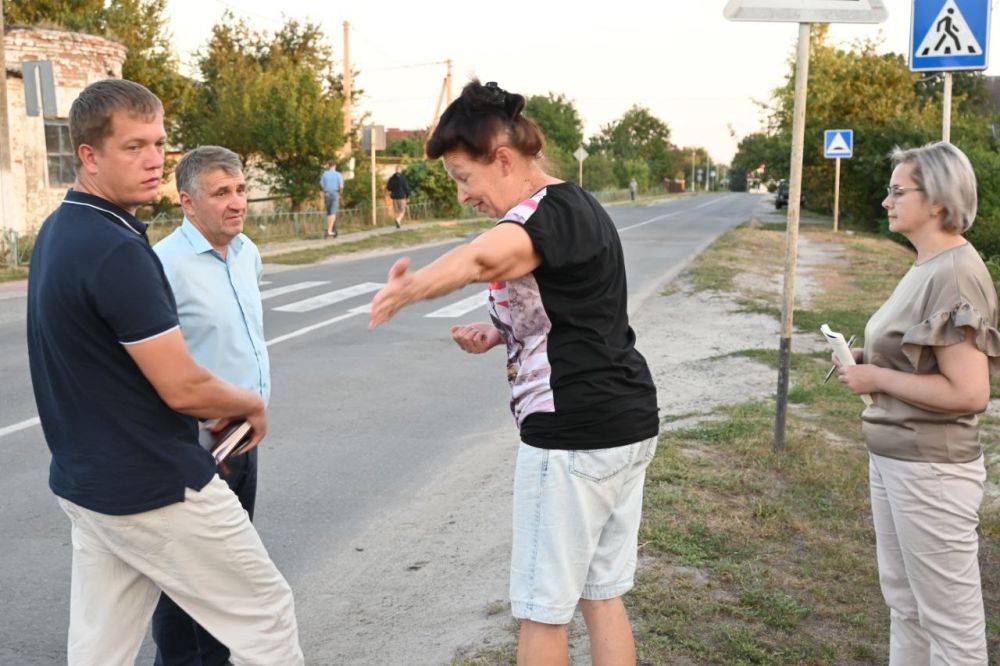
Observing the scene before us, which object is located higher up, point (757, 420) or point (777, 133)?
point (777, 133)

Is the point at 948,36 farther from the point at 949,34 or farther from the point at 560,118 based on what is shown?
the point at 560,118

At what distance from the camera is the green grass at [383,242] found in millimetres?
21531

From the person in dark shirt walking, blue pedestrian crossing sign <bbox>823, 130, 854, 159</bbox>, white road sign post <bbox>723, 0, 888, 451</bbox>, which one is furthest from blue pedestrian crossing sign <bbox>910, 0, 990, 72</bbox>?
the person in dark shirt walking

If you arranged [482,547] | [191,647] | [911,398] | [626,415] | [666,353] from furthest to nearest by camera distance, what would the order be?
[666,353] < [482,547] < [191,647] < [911,398] < [626,415]

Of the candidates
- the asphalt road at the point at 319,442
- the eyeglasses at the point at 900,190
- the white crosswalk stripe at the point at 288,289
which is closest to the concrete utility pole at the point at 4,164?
the asphalt road at the point at 319,442

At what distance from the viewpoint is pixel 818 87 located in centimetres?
3378

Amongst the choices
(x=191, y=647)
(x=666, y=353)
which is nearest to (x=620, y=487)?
(x=191, y=647)

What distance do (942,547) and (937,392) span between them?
49 cm

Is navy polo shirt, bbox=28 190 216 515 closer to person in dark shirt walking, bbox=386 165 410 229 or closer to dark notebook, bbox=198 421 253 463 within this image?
dark notebook, bbox=198 421 253 463

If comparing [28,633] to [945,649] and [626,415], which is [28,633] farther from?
[945,649]

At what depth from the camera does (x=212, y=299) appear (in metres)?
3.59

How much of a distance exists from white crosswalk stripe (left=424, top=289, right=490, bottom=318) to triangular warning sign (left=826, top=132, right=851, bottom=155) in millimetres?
12732

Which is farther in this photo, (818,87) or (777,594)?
(818,87)

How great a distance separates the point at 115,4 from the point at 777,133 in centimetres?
2194
